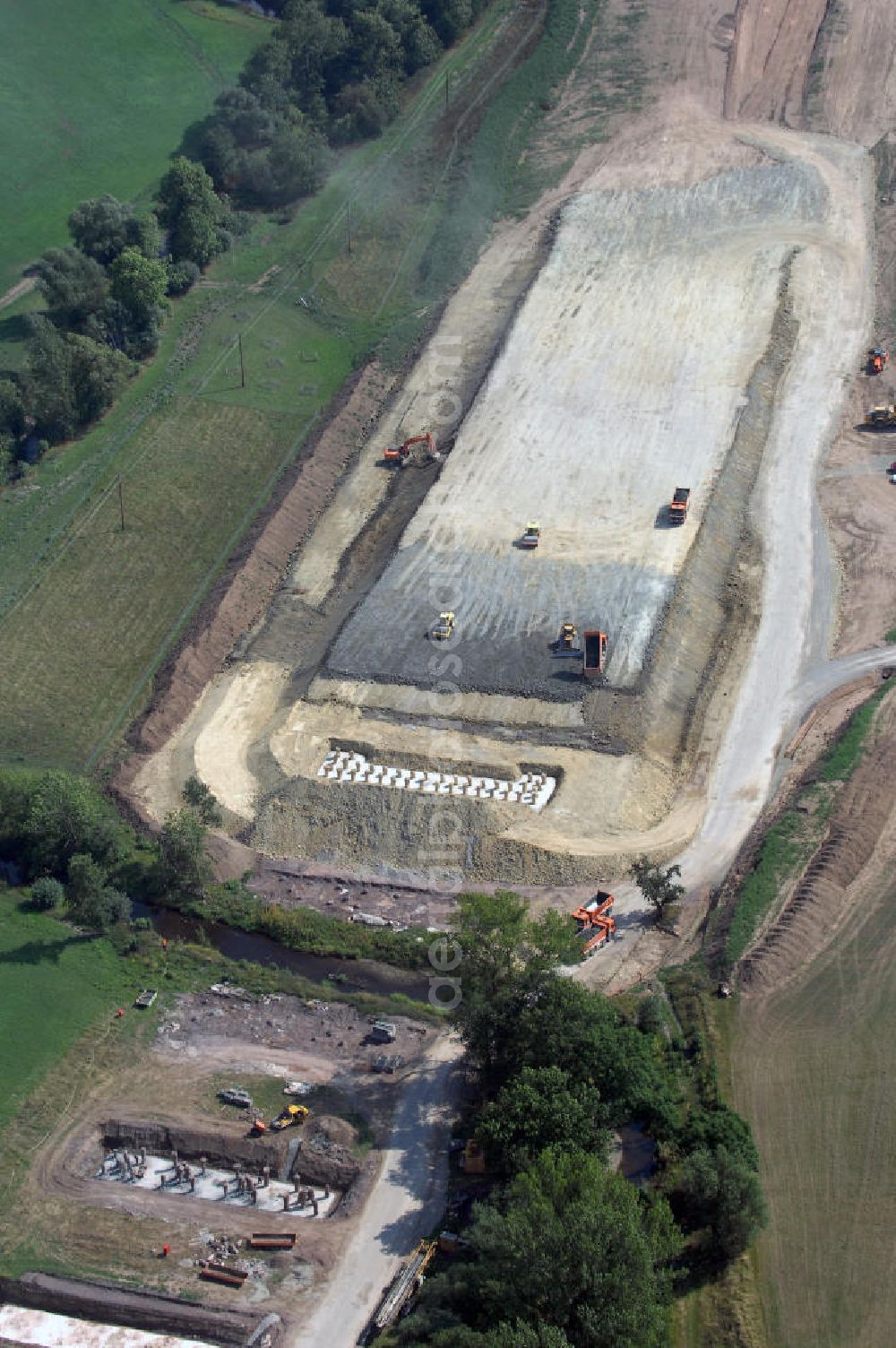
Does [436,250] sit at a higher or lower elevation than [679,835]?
higher

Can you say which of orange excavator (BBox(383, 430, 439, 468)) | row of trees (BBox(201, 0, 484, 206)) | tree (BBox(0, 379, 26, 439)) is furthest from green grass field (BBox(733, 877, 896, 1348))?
row of trees (BBox(201, 0, 484, 206))

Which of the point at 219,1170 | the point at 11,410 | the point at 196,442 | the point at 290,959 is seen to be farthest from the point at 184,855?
the point at 11,410

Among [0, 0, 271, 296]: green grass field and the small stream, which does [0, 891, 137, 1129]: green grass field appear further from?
[0, 0, 271, 296]: green grass field

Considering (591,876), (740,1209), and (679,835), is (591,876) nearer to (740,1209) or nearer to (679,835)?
(679,835)

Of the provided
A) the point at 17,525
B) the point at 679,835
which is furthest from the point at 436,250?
the point at 679,835

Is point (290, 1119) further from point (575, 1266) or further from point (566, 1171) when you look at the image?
point (575, 1266)
